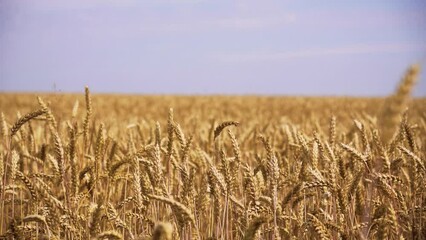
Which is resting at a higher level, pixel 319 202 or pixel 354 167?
pixel 354 167

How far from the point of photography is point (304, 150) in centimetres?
264

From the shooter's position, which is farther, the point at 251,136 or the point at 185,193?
the point at 251,136

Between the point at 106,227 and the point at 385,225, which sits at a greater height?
the point at 385,225

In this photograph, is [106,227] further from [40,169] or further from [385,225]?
[385,225]

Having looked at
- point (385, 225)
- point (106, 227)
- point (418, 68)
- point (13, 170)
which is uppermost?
point (418, 68)

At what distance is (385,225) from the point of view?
185cm

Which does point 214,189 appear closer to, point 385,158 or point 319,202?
point 385,158

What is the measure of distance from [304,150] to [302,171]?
0.11 metres

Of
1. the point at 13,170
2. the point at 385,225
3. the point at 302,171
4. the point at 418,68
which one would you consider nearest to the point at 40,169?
the point at 13,170

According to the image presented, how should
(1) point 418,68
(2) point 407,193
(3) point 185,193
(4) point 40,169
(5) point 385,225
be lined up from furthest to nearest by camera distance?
1. (4) point 40,169
2. (2) point 407,193
3. (3) point 185,193
4. (5) point 385,225
5. (1) point 418,68

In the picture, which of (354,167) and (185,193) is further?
(354,167)

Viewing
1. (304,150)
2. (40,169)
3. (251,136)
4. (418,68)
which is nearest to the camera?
(418,68)

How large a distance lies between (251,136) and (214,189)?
333 cm

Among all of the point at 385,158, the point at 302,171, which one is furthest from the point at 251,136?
the point at 385,158
